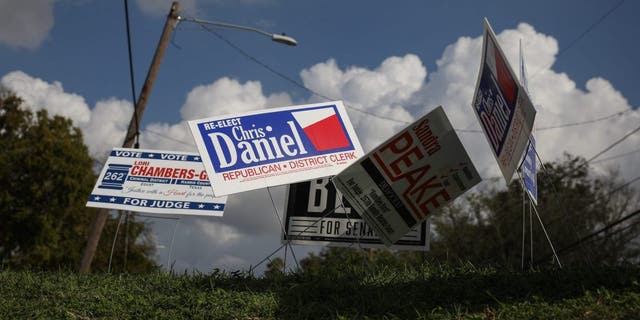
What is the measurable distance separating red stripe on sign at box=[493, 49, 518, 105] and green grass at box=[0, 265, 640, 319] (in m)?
2.11

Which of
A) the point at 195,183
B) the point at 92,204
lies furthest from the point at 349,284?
the point at 92,204

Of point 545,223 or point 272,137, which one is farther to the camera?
point 545,223

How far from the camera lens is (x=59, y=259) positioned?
3061 cm

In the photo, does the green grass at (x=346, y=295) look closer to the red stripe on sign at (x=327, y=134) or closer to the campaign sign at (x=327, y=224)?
the campaign sign at (x=327, y=224)

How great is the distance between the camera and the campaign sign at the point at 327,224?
9.68 meters

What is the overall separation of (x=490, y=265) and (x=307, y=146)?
3.22 metres

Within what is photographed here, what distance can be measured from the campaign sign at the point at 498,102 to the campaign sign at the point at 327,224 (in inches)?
101

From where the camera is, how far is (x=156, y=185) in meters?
12.1

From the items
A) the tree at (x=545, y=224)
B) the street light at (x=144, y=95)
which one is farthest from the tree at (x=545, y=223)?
the street light at (x=144, y=95)

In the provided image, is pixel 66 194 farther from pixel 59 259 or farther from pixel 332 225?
pixel 332 225

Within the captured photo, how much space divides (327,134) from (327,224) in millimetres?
1492

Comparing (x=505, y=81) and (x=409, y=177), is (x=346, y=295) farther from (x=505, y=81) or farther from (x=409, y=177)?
(x=505, y=81)

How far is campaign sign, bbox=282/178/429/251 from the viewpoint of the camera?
9680mm

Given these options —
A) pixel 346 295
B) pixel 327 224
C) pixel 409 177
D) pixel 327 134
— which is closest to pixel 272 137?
pixel 327 134
